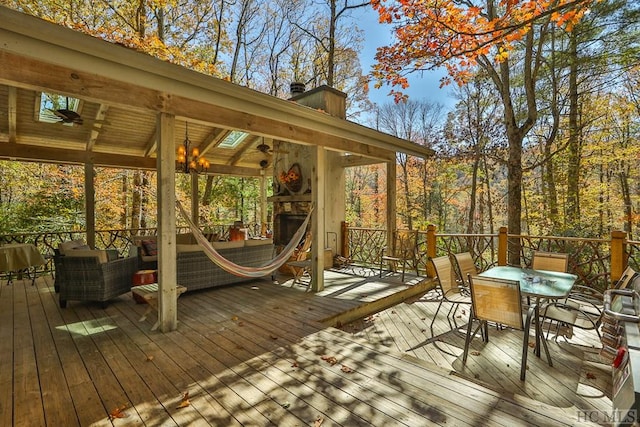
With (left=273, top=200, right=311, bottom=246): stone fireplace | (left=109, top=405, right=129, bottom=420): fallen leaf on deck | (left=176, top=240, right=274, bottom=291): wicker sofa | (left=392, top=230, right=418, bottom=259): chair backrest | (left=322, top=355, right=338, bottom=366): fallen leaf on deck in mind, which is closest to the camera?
(left=109, top=405, right=129, bottom=420): fallen leaf on deck

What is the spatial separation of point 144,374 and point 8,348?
60.5 inches

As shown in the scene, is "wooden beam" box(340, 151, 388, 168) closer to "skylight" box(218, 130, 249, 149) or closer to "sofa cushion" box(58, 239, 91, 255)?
"skylight" box(218, 130, 249, 149)

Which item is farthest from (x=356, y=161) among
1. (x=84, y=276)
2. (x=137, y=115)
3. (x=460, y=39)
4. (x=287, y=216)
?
(x=84, y=276)

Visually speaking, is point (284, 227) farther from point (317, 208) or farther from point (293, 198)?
point (317, 208)

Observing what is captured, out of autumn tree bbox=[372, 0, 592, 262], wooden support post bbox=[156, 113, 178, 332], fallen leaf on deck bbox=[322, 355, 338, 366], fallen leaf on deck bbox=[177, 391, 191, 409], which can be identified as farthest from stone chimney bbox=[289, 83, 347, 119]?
fallen leaf on deck bbox=[177, 391, 191, 409]

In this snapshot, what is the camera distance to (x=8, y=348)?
106 inches

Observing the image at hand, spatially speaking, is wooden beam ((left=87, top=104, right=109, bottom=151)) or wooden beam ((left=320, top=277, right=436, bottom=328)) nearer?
wooden beam ((left=320, top=277, right=436, bottom=328))

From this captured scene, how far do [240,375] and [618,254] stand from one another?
5402 millimetres

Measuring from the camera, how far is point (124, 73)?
7.89 feet

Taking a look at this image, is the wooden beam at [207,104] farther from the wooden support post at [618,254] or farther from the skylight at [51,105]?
the wooden support post at [618,254]

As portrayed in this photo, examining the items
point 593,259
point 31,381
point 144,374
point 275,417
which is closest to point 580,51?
point 593,259

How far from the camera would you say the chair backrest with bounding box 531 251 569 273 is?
3721mm

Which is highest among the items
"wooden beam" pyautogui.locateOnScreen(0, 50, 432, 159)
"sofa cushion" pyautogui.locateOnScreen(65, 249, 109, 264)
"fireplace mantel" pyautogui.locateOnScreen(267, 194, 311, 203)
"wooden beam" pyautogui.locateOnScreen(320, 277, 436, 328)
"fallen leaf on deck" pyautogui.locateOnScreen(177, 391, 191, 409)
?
"wooden beam" pyautogui.locateOnScreen(0, 50, 432, 159)

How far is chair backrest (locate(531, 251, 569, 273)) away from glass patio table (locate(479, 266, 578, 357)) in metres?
0.48
